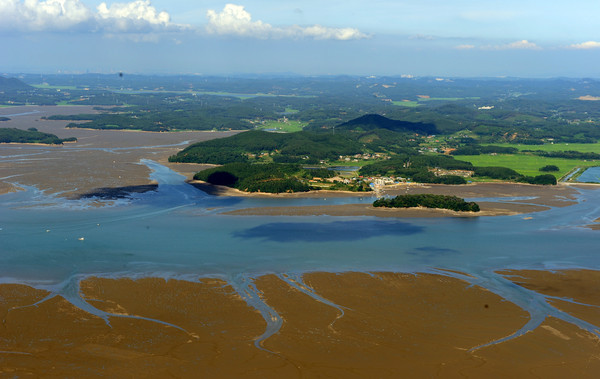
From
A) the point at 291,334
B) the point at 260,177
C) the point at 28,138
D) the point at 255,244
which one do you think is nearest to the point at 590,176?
the point at 260,177

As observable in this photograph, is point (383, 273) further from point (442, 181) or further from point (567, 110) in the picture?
point (567, 110)

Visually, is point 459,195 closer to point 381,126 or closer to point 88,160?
point 88,160

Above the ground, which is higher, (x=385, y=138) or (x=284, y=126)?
(x=385, y=138)

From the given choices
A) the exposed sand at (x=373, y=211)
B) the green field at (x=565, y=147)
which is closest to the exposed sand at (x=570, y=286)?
the exposed sand at (x=373, y=211)

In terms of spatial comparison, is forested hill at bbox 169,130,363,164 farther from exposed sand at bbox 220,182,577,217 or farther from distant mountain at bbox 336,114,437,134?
exposed sand at bbox 220,182,577,217

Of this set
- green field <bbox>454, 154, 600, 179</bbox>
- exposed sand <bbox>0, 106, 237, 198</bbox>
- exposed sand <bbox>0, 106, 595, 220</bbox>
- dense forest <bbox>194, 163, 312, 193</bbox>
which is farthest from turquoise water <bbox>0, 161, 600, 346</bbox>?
green field <bbox>454, 154, 600, 179</bbox>

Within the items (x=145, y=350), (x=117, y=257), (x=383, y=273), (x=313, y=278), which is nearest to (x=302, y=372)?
(x=145, y=350)
